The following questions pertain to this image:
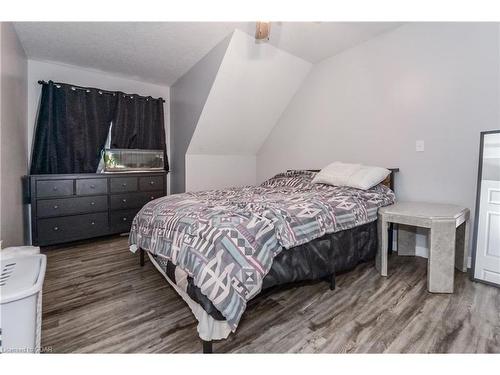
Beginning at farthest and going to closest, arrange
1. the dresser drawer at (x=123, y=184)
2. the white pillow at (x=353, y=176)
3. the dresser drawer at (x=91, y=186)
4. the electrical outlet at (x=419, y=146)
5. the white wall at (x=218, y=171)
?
1. the white wall at (x=218, y=171)
2. the dresser drawer at (x=123, y=184)
3. the dresser drawer at (x=91, y=186)
4. the electrical outlet at (x=419, y=146)
5. the white pillow at (x=353, y=176)

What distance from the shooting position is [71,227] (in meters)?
2.80

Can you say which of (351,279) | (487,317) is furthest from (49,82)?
(487,317)

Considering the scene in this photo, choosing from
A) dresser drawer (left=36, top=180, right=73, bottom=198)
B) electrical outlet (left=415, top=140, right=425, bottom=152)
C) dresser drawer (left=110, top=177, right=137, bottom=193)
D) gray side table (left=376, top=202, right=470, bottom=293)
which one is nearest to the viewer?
gray side table (left=376, top=202, right=470, bottom=293)

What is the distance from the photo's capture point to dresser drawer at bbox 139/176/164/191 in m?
3.31

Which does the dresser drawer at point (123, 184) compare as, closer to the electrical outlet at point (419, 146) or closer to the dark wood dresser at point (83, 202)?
the dark wood dresser at point (83, 202)

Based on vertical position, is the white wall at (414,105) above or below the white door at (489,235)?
above

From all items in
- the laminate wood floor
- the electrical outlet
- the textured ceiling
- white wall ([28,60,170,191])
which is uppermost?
the textured ceiling

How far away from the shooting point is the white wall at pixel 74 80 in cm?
291

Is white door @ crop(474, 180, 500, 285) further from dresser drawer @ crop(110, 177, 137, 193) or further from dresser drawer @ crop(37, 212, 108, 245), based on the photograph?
dresser drawer @ crop(37, 212, 108, 245)

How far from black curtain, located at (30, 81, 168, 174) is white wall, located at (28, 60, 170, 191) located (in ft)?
0.49

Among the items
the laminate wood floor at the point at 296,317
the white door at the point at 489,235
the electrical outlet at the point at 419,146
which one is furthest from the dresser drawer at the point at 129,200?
the white door at the point at 489,235

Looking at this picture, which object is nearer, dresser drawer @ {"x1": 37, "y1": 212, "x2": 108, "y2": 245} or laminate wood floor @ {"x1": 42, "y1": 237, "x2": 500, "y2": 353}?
laminate wood floor @ {"x1": 42, "y1": 237, "x2": 500, "y2": 353}

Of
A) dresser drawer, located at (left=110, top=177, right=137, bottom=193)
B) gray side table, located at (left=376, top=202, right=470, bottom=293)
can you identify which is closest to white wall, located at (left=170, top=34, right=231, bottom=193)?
dresser drawer, located at (left=110, top=177, right=137, bottom=193)
